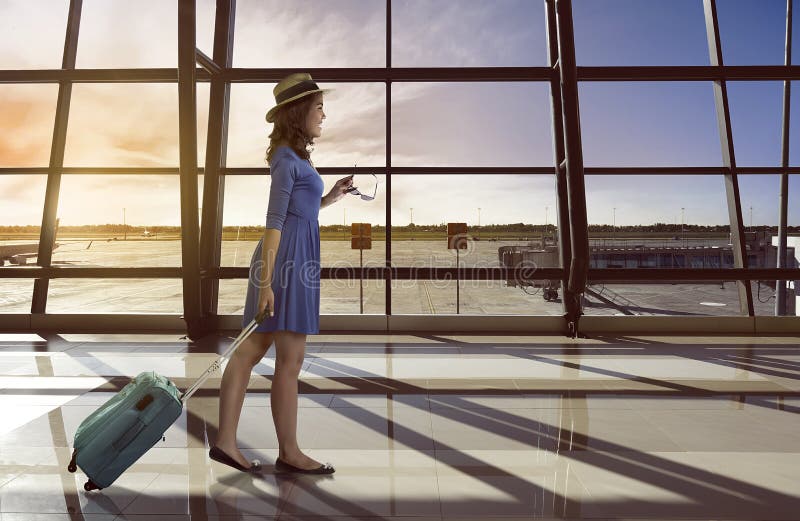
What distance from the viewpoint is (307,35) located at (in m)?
6.15

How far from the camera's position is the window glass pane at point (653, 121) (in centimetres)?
570

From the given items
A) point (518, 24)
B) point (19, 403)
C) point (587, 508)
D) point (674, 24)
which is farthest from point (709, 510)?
point (674, 24)

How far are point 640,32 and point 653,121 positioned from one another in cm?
161

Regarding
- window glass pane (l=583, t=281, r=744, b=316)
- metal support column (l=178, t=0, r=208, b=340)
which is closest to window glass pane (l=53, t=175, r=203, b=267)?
metal support column (l=178, t=0, r=208, b=340)

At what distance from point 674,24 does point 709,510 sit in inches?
235

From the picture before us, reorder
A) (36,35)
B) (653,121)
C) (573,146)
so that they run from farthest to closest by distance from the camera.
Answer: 1. (653,121)
2. (36,35)
3. (573,146)

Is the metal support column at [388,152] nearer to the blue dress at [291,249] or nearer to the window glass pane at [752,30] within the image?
the blue dress at [291,249]

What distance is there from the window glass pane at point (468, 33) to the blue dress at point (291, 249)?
12.1ft

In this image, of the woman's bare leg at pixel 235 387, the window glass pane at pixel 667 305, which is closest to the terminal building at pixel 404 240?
the woman's bare leg at pixel 235 387

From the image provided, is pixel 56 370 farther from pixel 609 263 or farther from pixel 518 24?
pixel 609 263

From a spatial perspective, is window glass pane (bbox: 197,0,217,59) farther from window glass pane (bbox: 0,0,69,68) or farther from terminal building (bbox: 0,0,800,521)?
window glass pane (bbox: 0,0,69,68)

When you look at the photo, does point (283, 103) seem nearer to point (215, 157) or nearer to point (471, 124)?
point (215, 157)

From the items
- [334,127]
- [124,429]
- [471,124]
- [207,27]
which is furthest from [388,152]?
[124,429]

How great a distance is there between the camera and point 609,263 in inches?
1247
